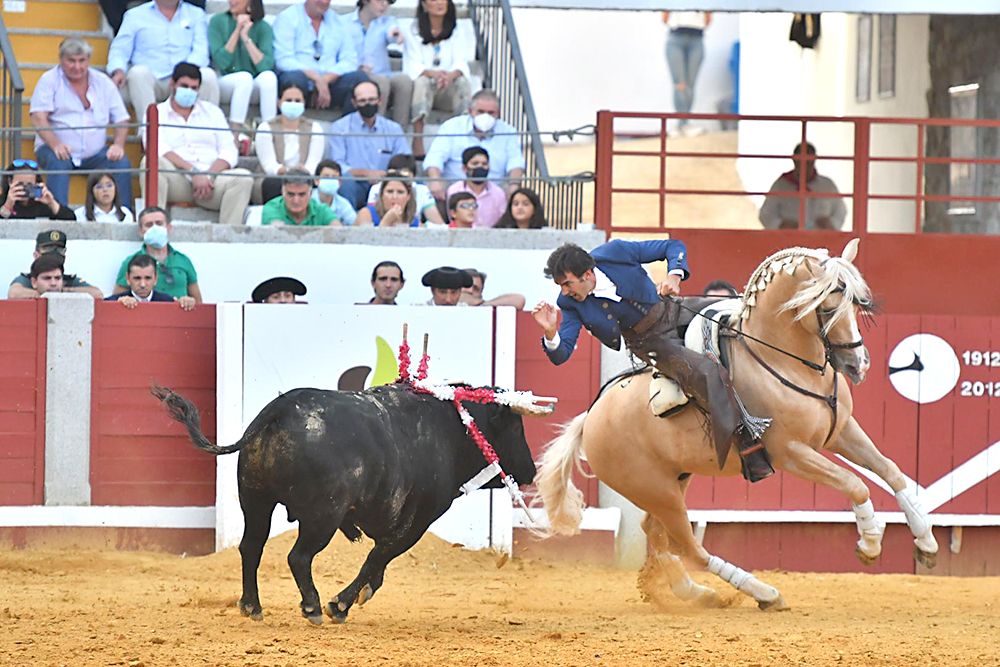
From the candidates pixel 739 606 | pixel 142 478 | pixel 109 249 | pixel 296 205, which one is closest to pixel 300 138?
pixel 296 205

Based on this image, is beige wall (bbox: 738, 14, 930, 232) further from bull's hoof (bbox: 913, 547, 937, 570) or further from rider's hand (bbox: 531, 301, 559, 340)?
rider's hand (bbox: 531, 301, 559, 340)

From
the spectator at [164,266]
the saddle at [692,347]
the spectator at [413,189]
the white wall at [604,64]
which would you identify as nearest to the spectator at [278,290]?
the spectator at [164,266]

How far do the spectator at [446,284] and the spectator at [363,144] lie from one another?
1753 mm

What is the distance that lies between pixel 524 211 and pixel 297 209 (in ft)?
4.90

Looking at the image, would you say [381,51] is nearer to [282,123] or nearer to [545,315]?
[282,123]

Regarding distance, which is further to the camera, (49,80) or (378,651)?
(49,80)

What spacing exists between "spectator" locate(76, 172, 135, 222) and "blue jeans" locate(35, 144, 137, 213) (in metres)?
0.10

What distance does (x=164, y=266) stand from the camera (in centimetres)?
1066

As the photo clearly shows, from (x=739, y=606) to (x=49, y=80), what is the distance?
6188mm

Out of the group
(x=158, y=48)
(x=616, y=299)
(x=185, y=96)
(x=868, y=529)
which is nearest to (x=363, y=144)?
(x=185, y=96)

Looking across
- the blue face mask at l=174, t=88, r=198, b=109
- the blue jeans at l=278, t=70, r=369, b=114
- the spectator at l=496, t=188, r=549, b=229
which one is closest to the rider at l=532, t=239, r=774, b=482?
the spectator at l=496, t=188, r=549, b=229

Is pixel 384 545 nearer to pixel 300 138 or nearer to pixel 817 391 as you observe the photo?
pixel 817 391

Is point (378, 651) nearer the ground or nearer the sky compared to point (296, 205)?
nearer the ground

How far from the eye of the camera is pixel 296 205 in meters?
11.3
